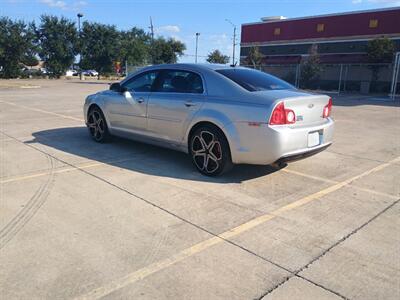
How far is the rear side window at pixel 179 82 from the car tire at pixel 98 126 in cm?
162

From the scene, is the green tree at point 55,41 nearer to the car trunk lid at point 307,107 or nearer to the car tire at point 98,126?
the car tire at point 98,126

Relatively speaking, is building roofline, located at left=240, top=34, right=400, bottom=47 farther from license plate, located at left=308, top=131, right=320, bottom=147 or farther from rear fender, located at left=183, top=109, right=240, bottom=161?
rear fender, located at left=183, top=109, right=240, bottom=161

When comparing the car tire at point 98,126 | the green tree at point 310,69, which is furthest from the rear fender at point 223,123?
the green tree at point 310,69

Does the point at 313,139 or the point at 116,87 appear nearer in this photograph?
the point at 313,139

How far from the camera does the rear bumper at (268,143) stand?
4875 millimetres

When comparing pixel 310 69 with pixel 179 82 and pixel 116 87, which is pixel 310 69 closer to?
pixel 116 87

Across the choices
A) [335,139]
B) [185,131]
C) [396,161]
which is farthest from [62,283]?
[335,139]

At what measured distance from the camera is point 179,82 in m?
6.03

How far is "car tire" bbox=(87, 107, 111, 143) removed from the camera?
7441 mm

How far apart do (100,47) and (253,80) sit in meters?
53.6

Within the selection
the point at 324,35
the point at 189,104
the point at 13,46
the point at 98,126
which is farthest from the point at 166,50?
the point at 189,104

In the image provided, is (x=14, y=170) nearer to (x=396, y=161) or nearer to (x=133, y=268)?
(x=133, y=268)

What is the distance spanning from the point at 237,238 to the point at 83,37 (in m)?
55.1

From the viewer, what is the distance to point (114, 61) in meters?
57.1
